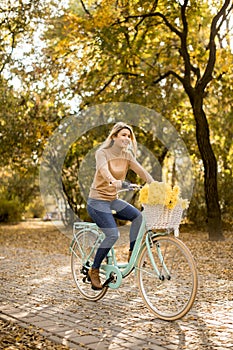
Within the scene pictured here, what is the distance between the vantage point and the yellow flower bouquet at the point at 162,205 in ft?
17.3

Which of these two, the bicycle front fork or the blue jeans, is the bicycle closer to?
the bicycle front fork

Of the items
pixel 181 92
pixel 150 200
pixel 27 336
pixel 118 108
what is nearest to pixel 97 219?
pixel 150 200

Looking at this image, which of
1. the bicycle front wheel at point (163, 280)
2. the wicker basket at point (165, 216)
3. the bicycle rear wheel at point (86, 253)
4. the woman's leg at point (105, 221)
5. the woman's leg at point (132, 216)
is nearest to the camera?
the bicycle front wheel at point (163, 280)

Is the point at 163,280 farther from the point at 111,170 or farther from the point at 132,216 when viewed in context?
the point at 111,170

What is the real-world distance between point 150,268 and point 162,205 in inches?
37.2

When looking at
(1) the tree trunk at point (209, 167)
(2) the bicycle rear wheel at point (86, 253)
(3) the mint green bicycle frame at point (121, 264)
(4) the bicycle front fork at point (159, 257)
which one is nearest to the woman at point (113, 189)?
(3) the mint green bicycle frame at point (121, 264)

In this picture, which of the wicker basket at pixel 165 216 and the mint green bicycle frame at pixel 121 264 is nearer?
the wicker basket at pixel 165 216

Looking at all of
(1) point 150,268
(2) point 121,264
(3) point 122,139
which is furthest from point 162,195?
(2) point 121,264

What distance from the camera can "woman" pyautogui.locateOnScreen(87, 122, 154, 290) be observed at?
5.81m

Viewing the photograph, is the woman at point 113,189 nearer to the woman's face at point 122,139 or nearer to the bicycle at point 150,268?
the woman's face at point 122,139

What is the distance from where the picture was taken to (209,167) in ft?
42.9

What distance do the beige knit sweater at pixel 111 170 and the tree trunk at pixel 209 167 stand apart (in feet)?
23.9

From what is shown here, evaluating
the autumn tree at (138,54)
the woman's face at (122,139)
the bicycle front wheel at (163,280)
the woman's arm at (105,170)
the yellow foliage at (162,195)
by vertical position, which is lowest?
the bicycle front wheel at (163,280)

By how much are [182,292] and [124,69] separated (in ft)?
25.7
